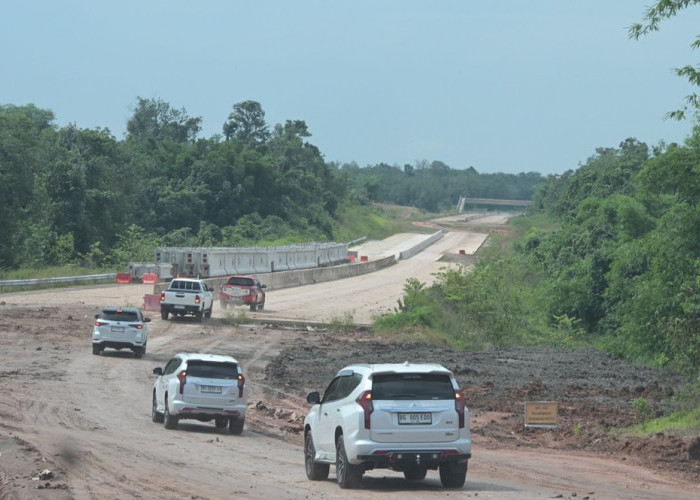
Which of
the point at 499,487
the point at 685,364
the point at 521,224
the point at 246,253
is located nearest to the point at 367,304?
the point at 246,253

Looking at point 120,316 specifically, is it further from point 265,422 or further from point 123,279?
point 123,279

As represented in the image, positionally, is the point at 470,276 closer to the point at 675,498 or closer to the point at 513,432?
the point at 513,432

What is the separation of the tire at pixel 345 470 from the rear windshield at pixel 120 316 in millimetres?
22589

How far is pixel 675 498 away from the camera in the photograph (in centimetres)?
1505

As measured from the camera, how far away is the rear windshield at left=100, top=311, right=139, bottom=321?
121 ft

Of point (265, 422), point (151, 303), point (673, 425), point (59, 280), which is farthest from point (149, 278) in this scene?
point (673, 425)

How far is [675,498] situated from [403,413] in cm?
377

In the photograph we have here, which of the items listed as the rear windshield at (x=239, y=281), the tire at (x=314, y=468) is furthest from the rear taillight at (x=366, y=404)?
the rear windshield at (x=239, y=281)

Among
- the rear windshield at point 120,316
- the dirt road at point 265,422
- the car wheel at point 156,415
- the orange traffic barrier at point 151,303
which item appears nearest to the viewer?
the dirt road at point 265,422

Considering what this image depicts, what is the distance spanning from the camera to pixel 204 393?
23.3 metres

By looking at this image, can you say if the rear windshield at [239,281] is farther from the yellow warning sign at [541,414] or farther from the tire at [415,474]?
the tire at [415,474]

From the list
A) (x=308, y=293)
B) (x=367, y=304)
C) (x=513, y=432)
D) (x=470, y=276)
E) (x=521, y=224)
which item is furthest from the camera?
(x=521, y=224)

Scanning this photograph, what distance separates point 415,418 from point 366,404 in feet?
2.19

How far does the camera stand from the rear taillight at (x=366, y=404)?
48.4 feet
